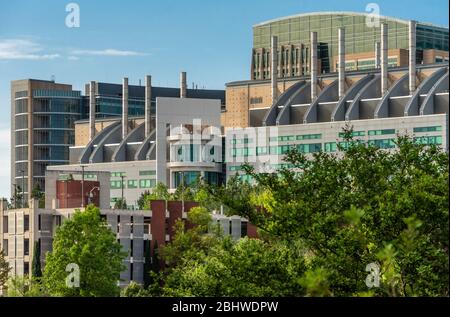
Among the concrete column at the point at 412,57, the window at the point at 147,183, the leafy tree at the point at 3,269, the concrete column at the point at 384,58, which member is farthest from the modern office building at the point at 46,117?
the leafy tree at the point at 3,269

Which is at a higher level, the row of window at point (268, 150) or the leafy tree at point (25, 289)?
the row of window at point (268, 150)

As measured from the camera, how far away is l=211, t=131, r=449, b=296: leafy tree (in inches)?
1345

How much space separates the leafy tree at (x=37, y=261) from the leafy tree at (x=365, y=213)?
135 feet

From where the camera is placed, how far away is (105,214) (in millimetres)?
89312

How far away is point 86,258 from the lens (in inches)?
2707

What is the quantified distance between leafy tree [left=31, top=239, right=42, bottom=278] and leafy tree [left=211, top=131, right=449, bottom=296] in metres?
41.2

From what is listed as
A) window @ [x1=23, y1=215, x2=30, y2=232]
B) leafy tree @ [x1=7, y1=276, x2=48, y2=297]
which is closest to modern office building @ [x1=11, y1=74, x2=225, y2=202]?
window @ [x1=23, y1=215, x2=30, y2=232]

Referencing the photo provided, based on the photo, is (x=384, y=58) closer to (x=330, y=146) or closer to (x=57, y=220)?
(x=330, y=146)

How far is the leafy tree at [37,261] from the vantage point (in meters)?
Answer: 82.7

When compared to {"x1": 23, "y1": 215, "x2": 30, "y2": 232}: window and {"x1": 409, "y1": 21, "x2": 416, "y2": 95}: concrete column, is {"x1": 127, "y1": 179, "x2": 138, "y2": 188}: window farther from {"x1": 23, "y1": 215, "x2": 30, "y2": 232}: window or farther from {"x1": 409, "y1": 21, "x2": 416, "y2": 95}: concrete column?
{"x1": 23, "y1": 215, "x2": 30, "y2": 232}: window

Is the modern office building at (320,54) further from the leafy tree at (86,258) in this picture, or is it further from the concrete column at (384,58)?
the leafy tree at (86,258)
